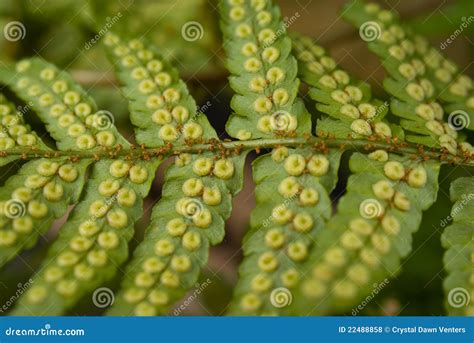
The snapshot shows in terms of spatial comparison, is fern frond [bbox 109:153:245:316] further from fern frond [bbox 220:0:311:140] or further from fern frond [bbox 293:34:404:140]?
fern frond [bbox 293:34:404:140]

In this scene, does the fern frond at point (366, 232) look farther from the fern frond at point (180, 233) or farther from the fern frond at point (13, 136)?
the fern frond at point (13, 136)

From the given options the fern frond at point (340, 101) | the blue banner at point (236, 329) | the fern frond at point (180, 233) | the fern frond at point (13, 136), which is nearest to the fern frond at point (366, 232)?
the fern frond at point (340, 101)

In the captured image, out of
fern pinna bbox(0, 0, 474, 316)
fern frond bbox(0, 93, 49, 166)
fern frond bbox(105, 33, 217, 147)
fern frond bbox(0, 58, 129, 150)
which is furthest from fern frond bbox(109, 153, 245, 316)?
fern frond bbox(0, 93, 49, 166)

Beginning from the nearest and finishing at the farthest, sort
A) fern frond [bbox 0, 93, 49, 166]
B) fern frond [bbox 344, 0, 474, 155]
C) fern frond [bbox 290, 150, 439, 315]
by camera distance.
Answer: fern frond [bbox 290, 150, 439, 315]
fern frond [bbox 0, 93, 49, 166]
fern frond [bbox 344, 0, 474, 155]

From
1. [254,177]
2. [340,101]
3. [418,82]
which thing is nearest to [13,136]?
[254,177]

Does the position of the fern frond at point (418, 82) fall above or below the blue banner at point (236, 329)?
above

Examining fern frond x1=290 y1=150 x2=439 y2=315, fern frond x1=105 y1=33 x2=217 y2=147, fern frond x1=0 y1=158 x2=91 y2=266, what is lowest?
fern frond x1=0 y1=158 x2=91 y2=266

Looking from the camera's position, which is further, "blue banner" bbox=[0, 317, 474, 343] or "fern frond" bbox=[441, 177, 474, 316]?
"blue banner" bbox=[0, 317, 474, 343]

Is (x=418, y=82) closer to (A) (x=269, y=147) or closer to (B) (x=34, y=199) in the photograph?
(A) (x=269, y=147)
